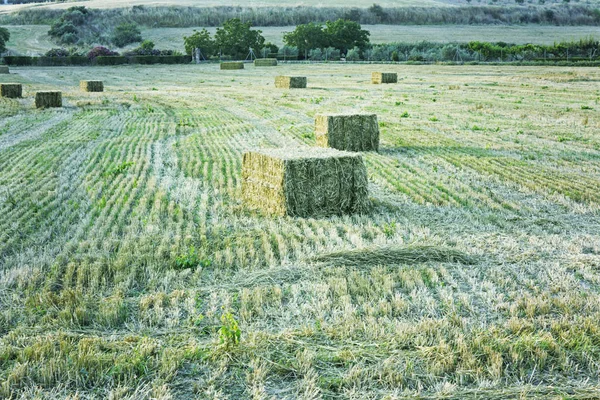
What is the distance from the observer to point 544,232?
10.2 metres

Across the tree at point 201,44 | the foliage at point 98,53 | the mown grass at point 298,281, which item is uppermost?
the tree at point 201,44

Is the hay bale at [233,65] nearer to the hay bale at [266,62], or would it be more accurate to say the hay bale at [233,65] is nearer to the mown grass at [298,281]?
the hay bale at [266,62]

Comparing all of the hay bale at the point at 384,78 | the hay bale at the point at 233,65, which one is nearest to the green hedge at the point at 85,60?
the hay bale at the point at 233,65

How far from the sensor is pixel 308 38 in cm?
9081

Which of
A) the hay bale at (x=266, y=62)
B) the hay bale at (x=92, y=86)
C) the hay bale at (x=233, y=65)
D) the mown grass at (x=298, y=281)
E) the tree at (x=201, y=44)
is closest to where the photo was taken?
the mown grass at (x=298, y=281)

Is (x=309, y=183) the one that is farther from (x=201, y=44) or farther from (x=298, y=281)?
(x=201, y=44)

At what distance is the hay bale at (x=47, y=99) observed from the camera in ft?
97.9

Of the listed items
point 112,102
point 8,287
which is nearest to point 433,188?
point 8,287

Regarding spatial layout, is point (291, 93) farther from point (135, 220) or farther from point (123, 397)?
point (123, 397)

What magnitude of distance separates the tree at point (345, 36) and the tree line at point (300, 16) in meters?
43.4

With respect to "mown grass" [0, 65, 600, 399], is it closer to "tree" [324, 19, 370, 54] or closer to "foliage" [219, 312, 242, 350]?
"foliage" [219, 312, 242, 350]

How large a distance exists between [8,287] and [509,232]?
6330mm

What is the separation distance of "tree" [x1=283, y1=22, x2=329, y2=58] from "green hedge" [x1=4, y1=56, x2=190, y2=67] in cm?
Answer: 1483

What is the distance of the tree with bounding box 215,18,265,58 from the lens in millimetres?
90312
